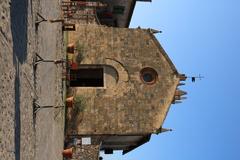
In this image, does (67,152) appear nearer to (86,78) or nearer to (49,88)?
(49,88)

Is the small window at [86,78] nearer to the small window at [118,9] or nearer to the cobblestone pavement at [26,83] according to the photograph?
the cobblestone pavement at [26,83]

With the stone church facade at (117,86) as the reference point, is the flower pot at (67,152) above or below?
below

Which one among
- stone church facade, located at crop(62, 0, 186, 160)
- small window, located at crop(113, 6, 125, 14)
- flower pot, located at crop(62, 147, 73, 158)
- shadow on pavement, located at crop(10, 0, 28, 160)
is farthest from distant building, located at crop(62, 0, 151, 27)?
shadow on pavement, located at crop(10, 0, 28, 160)

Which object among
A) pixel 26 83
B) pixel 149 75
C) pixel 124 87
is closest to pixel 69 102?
pixel 124 87

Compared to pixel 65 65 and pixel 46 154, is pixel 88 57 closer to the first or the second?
pixel 65 65

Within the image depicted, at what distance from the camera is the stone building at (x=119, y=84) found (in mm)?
24016

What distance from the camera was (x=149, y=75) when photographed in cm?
2534

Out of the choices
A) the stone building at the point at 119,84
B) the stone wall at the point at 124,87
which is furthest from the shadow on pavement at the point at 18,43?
the stone wall at the point at 124,87

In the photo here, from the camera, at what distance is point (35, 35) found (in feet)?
49.8

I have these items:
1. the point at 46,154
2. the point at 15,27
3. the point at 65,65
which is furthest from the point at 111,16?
the point at 15,27

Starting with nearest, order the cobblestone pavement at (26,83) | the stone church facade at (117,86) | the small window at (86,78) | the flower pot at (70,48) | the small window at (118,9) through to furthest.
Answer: the cobblestone pavement at (26,83) < the flower pot at (70,48) < the stone church facade at (117,86) < the small window at (86,78) < the small window at (118,9)

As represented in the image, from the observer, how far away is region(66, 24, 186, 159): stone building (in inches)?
945

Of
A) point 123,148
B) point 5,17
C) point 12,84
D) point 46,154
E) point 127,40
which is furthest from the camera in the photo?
point 123,148

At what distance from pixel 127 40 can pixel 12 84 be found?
14.2 metres
